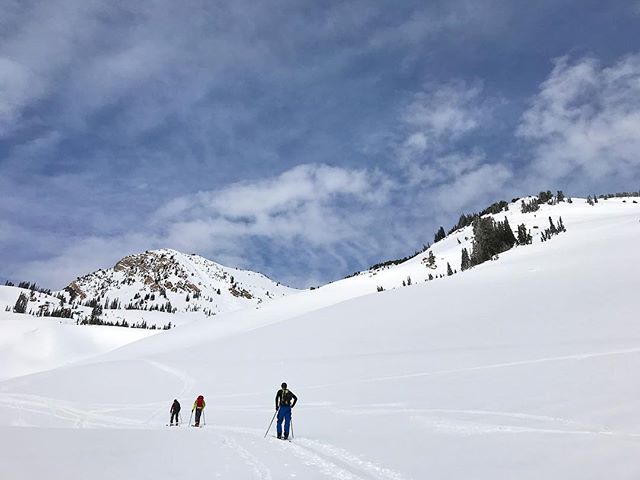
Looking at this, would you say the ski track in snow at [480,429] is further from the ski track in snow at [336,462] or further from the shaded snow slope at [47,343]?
the shaded snow slope at [47,343]

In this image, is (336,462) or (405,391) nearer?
(336,462)

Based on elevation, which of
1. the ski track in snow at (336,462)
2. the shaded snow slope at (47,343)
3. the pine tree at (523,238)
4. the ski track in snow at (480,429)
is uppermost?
the pine tree at (523,238)

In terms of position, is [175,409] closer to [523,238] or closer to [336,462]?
[336,462]

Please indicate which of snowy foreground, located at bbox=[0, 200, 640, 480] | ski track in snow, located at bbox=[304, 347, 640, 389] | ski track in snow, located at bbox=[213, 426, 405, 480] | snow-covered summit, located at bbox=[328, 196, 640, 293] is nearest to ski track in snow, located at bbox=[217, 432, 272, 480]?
snowy foreground, located at bbox=[0, 200, 640, 480]

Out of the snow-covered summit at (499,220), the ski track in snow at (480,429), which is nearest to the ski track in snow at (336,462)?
the ski track in snow at (480,429)

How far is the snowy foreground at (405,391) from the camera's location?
25.4ft

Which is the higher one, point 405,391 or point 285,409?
point 405,391

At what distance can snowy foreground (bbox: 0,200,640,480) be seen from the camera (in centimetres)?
775

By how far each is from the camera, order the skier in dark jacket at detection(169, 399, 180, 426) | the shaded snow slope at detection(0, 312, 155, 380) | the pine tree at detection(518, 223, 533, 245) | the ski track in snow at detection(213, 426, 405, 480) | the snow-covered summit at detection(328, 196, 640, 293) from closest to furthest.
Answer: the ski track in snow at detection(213, 426, 405, 480) < the skier in dark jacket at detection(169, 399, 180, 426) < the pine tree at detection(518, 223, 533, 245) < the snow-covered summit at detection(328, 196, 640, 293) < the shaded snow slope at detection(0, 312, 155, 380)

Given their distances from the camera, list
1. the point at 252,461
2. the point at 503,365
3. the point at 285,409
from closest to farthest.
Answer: the point at 252,461 → the point at 285,409 → the point at 503,365

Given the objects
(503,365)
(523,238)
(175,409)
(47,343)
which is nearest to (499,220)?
(523,238)

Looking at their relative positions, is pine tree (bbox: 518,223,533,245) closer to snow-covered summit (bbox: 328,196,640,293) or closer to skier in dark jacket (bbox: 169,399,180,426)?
snow-covered summit (bbox: 328,196,640,293)

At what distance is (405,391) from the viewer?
52.0 feet

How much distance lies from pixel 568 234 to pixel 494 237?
11.8 m
